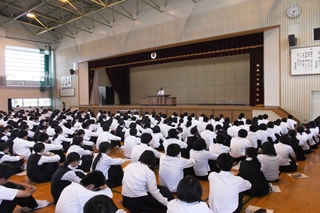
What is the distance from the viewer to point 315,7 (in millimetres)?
8969

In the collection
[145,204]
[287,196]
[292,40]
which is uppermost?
[292,40]

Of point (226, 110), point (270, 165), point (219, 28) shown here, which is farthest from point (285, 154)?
point (219, 28)

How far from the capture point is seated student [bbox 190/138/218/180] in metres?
3.89

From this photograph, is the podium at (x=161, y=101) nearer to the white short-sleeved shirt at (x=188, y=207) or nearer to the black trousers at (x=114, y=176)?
the black trousers at (x=114, y=176)

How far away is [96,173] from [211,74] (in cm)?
1368

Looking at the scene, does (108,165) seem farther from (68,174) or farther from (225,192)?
(225,192)

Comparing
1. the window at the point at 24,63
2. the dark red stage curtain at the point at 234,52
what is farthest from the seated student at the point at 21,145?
the window at the point at 24,63

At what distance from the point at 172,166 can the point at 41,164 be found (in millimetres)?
2388

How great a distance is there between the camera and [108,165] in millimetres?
3695

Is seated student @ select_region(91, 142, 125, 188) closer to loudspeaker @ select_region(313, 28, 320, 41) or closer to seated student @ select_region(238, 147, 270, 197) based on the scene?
seated student @ select_region(238, 147, 270, 197)

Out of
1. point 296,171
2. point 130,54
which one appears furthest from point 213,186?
point 130,54

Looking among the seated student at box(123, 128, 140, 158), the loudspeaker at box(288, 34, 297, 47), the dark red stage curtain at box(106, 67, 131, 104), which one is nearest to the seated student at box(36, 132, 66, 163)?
the seated student at box(123, 128, 140, 158)

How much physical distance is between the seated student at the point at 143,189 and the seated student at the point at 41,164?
1.76 metres

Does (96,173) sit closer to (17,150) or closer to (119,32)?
(17,150)
